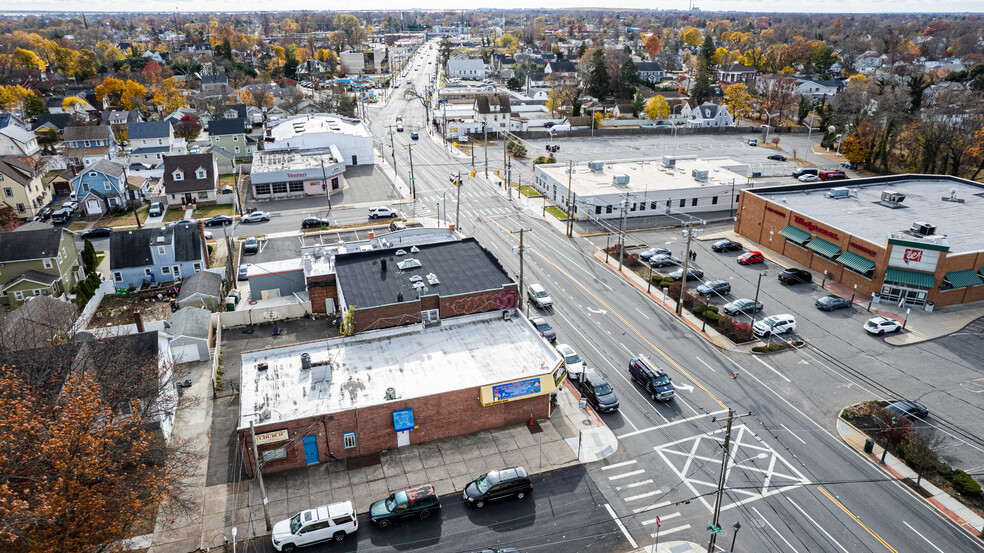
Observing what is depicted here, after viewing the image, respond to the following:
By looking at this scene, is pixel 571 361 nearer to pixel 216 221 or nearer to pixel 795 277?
pixel 795 277

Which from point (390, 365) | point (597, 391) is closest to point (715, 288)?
point (597, 391)

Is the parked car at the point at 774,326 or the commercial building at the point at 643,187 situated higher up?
the commercial building at the point at 643,187

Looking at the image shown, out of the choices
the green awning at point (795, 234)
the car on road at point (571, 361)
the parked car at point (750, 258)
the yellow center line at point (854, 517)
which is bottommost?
the yellow center line at point (854, 517)

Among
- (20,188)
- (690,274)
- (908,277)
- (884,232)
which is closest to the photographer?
(908,277)

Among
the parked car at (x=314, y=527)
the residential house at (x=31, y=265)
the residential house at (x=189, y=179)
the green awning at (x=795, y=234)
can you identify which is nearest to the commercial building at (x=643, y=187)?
the green awning at (x=795, y=234)

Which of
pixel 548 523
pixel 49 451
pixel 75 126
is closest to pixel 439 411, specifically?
pixel 548 523

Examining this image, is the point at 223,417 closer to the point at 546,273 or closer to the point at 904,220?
the point at 546,273

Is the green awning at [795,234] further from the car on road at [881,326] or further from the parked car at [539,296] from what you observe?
the parked car at [539,296]
